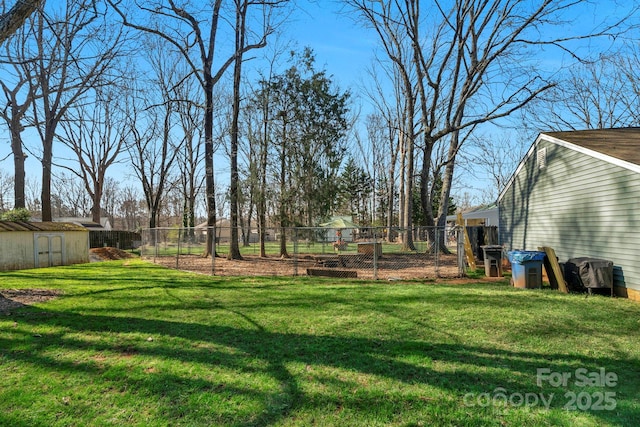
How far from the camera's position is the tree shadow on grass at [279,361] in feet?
9.93

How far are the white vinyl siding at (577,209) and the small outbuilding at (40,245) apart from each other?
17.7 metres

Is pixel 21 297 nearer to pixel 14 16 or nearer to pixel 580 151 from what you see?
pixel 14 16

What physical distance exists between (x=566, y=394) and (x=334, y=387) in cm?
211

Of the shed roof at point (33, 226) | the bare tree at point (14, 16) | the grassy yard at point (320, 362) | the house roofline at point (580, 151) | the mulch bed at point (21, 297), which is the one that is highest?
the bare tree at point (14, 16)

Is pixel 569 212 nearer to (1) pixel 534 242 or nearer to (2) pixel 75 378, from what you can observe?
(1) pixel 534 242

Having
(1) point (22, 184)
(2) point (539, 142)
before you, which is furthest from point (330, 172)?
(1) point (22, 184)

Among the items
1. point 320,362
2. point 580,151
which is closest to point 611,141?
point 580,151

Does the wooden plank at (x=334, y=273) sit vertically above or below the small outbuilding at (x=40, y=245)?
below

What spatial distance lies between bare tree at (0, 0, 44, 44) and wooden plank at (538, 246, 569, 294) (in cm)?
1197

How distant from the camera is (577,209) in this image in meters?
8.83

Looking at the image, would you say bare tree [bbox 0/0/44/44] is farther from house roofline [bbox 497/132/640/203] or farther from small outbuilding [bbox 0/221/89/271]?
house roofline [bbox 497/132/640/203]

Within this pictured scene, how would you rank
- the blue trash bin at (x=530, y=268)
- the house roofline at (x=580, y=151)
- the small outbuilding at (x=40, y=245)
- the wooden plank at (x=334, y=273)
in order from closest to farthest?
the house roofline at (x=580, y=151) < the blue trash bin at (x=530, y=268) < the wooden plank at (x=334, y=273) < the small outbuilding at (x=40, y=245)

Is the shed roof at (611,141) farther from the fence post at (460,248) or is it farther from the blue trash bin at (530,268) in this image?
the fence post at (460,248)

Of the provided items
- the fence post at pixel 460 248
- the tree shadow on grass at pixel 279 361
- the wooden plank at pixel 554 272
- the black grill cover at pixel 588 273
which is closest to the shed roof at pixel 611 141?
the black grill cover at pixel 588 273
